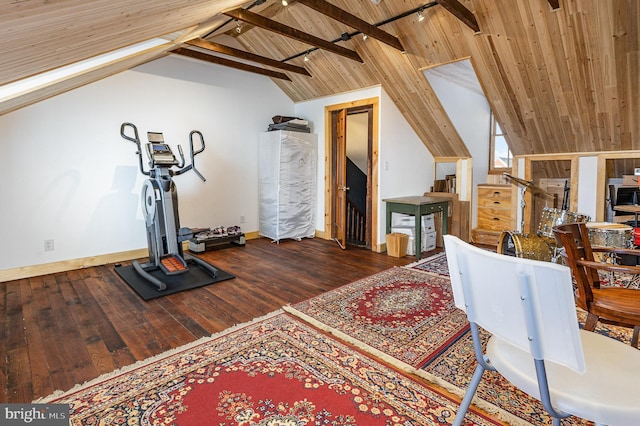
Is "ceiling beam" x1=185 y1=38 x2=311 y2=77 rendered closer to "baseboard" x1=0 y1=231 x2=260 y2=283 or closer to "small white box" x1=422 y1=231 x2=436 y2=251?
"baseboard" x1=0 y1=231 x2=260 y2=283

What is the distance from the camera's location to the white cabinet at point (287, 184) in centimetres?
529

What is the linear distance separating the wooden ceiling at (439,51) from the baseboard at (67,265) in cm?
178

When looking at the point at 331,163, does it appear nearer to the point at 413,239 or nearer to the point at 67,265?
the point at 413,239

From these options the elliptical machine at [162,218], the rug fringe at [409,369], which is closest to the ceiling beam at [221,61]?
the elliptical machine at [162,218]

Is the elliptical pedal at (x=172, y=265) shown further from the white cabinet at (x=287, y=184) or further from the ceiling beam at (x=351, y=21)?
the ceiling beam at (x=351, y=21)

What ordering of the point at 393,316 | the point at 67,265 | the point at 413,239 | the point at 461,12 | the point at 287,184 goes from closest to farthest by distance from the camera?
the point at 393,316
the point at 461,12
the point at 67,265
the point at 413,239
the point at 287,184

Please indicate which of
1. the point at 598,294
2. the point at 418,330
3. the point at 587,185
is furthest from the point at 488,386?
the point at 587,185

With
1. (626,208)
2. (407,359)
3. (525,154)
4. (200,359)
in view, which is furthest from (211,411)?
(525,154)

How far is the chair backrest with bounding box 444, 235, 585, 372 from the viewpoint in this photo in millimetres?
854

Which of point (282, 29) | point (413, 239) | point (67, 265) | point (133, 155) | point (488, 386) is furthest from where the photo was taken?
point (413, 239)

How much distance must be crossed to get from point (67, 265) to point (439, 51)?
496cm

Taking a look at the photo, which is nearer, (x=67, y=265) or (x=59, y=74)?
(x=59, y=74)

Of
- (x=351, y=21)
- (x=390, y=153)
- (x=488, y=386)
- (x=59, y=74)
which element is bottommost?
(x=488, y=386)

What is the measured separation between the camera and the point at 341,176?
17.2 feet
